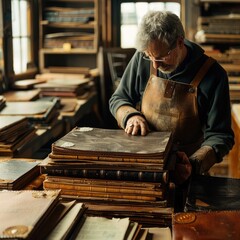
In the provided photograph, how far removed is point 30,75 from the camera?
571 centimetres

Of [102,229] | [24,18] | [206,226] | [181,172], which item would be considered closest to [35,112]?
[181,172]

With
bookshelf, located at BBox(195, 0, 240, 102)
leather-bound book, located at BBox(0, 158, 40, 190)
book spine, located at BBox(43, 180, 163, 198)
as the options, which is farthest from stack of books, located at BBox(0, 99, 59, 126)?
bookshelf, located at BBox(195, 0, 240, 102)

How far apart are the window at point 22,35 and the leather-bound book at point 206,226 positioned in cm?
439

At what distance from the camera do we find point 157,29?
2.15 meters

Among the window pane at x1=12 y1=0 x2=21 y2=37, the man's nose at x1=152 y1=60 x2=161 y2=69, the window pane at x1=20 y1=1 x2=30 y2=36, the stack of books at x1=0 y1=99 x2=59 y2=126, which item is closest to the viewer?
the man's nose at x1=152 y1=60 x2=161 y2=69

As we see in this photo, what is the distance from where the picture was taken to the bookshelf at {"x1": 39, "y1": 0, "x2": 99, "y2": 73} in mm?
6031

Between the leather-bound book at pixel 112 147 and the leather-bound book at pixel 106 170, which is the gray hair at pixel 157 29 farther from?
the leather-bound book at pixel 106 170

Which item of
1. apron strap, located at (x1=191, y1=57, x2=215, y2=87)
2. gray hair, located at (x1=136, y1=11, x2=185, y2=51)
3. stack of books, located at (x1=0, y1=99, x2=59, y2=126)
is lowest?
stack of books, located at (x1=0, y1=99, x2=59, y2=126)

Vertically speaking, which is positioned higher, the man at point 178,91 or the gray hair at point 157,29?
the gray hair at point 157,29

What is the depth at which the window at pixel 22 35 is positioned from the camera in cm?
546

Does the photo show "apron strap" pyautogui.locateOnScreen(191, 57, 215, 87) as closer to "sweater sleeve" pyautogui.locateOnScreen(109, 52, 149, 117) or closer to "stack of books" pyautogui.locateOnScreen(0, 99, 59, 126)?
"sweater sleeve" pyautogui.locateOnScreen(109, 52, 149, 117)

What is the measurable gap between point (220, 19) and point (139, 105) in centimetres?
265

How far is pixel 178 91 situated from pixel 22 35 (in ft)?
12.3

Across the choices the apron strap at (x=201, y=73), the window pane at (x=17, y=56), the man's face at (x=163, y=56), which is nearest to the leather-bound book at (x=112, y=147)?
the man's face at (x=163, y=56)
